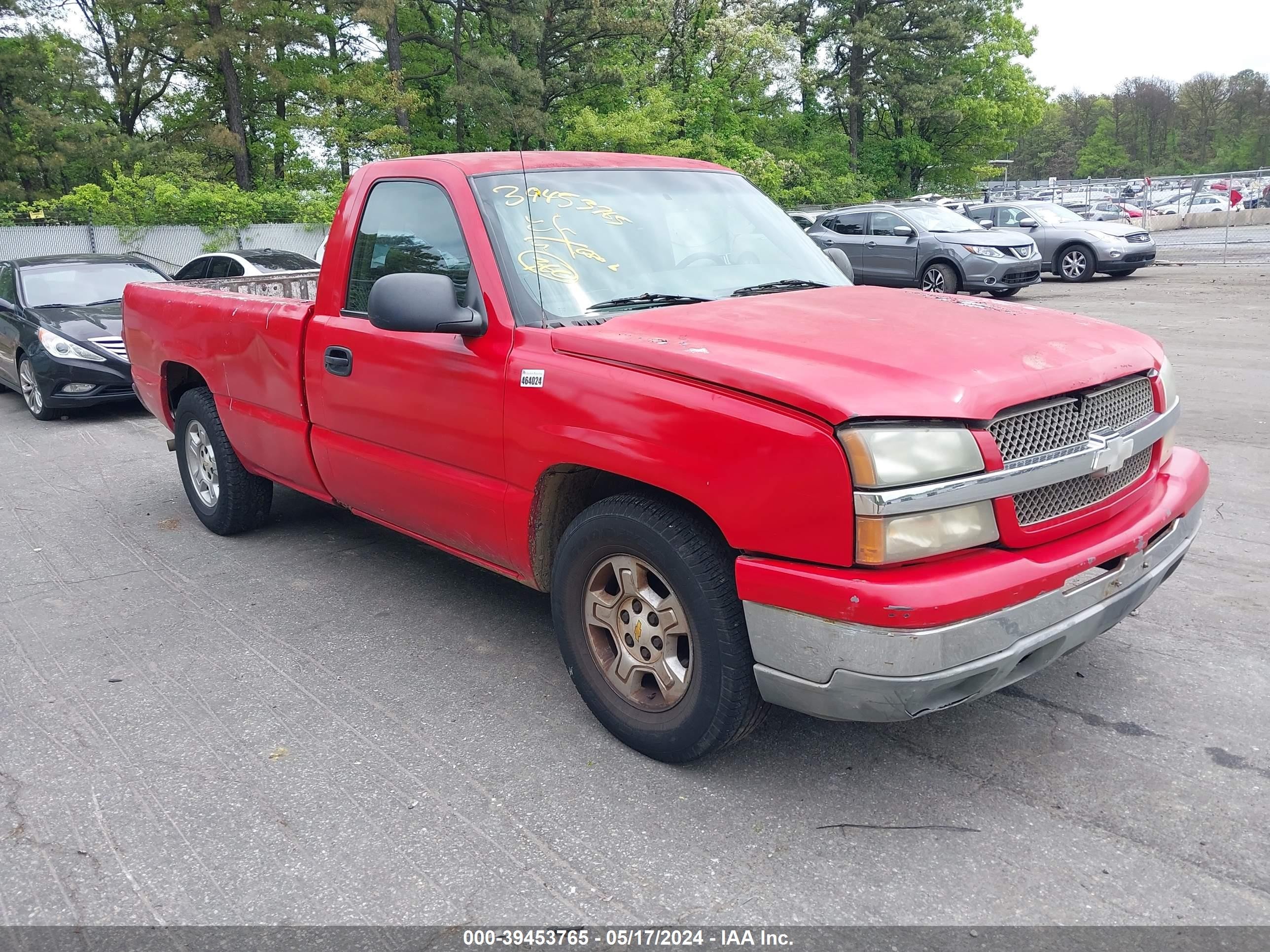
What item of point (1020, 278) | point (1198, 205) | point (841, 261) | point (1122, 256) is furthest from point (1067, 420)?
point (1198, 205)

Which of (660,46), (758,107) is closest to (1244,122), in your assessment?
(758,107)

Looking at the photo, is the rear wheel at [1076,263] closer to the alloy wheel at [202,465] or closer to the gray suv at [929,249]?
the gray suv at [929,249]

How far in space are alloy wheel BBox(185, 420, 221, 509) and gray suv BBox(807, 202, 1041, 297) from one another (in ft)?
40.6

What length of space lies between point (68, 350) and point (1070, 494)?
9.71m

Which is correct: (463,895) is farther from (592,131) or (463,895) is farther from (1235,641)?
(592,131)

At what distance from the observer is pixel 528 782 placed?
10.4ft

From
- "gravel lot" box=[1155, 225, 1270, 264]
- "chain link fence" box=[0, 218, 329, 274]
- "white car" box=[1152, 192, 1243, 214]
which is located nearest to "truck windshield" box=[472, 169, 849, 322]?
"chain link fence" box=[0, 218, 329, 274]

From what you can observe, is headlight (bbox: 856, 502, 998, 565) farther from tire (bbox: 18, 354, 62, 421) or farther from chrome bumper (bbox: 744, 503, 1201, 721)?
tire (bbox: 18, 354, 62, 421)

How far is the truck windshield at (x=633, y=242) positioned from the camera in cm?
365

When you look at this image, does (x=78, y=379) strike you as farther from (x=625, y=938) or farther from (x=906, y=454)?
(x=906, y=454)

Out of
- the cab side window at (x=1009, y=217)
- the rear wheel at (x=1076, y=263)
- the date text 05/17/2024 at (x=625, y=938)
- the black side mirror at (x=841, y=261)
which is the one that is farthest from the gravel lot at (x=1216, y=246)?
the date text 05/17/2024 at (x=625, y=938)

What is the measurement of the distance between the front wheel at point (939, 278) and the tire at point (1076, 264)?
3955mm

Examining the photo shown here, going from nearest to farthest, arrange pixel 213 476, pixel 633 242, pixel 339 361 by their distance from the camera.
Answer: pixel 633 242 → pixel 339 361 → pixel 213 476

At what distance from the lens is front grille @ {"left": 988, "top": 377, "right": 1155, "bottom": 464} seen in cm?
275
